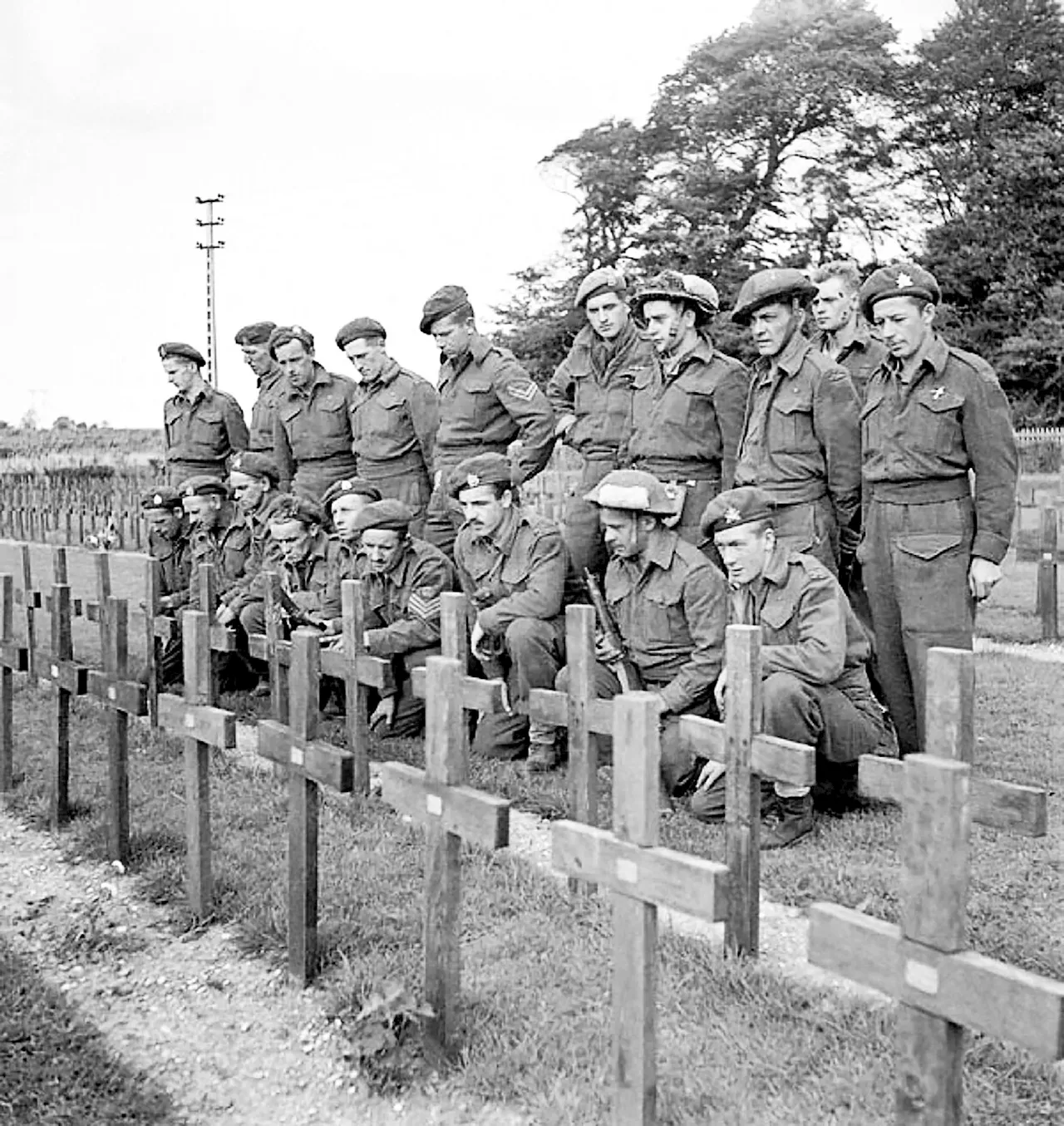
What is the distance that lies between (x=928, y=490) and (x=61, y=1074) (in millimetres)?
3793

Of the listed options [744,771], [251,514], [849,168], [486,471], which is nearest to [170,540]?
[251,514]

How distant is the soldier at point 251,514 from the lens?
828 centimetres

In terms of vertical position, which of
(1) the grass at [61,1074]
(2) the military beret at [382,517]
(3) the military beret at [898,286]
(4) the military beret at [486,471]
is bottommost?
(1) the grass at [61,1074]

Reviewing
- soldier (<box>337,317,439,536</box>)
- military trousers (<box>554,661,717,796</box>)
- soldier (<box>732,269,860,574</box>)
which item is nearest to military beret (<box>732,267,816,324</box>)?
soldier (<box>732,269,860,574</box>)

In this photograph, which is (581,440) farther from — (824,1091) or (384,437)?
(824,1091)

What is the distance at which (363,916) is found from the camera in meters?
4.52

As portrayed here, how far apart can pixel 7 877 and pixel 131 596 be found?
8094mm

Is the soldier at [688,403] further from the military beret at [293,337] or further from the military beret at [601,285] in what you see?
the military beret at [293,337]

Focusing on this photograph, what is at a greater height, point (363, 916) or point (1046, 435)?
point (1046, 435)

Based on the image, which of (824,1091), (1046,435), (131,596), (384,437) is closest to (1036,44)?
(1046,435)

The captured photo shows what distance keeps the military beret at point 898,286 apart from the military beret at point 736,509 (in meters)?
0.94

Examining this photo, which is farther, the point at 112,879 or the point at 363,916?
the point at 112,879

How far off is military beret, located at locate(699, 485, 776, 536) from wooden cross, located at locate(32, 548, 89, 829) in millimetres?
2553

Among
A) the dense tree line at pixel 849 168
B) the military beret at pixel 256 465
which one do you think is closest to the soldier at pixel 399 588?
the military beret at pixel 256 465
